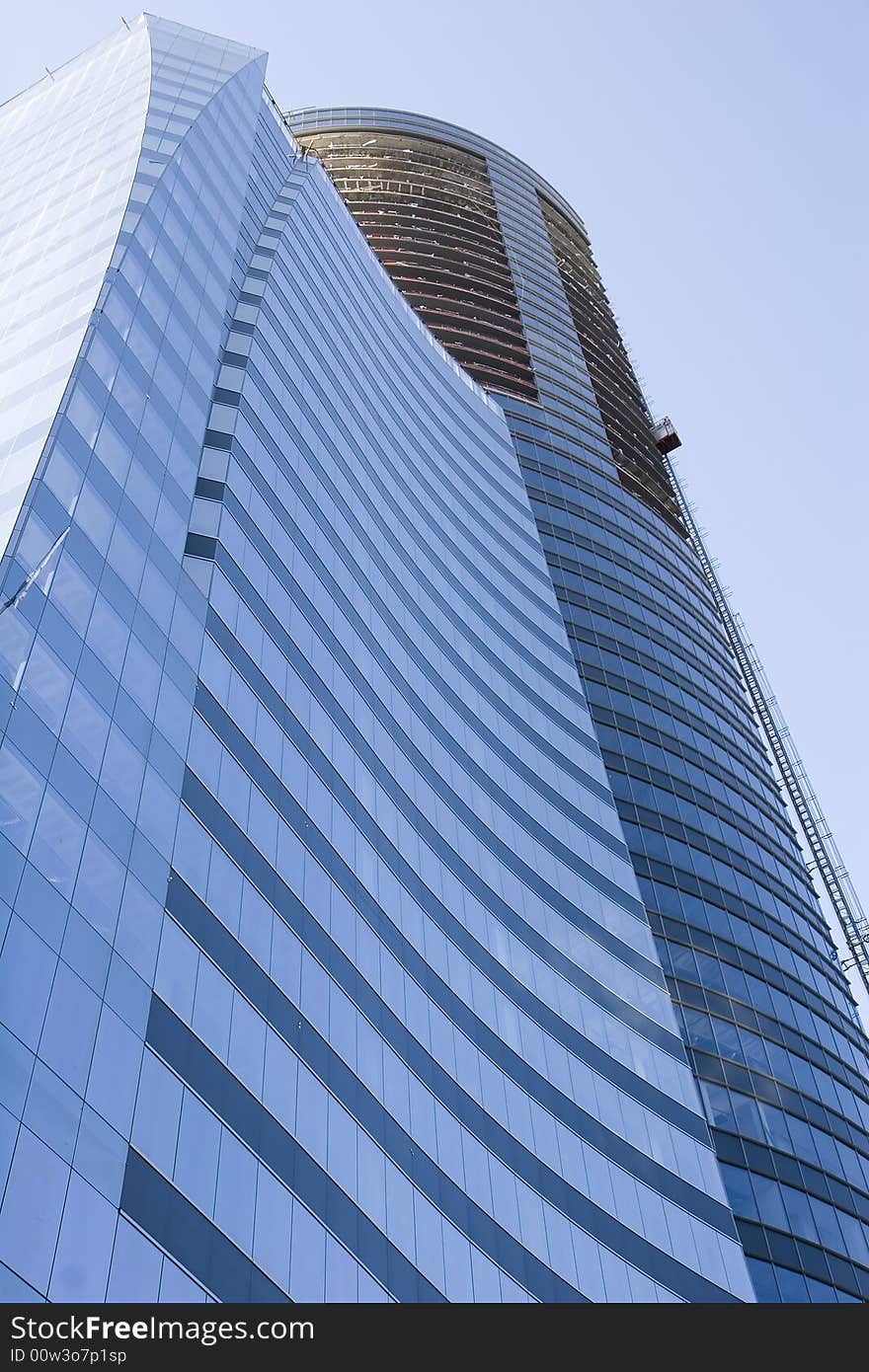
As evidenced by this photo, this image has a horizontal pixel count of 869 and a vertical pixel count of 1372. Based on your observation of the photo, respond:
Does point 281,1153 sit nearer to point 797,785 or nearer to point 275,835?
point 275,835

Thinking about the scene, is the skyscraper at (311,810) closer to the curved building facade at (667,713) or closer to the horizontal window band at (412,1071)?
the horizontal window band at (412,1071)

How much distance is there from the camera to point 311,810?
40906mm

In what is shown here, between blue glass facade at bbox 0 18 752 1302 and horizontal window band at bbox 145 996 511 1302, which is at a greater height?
blue glass facade at bbox 0 18 752 1302

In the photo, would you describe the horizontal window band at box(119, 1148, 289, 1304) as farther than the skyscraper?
No

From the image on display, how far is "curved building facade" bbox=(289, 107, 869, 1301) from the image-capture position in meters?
52.4

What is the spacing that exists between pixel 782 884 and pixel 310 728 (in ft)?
116

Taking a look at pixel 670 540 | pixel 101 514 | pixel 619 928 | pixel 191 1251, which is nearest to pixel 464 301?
pixel 670 540

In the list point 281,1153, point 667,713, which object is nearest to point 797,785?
point 667,713

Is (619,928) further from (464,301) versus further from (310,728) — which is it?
(464,301)

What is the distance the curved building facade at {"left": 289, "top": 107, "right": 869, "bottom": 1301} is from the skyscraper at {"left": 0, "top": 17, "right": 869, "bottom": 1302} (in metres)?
0.40

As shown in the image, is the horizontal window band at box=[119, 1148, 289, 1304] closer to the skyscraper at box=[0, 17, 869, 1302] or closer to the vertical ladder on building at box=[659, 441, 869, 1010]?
the skyscraper at box=[0, 17, 869, 1302]

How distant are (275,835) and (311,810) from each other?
308cm

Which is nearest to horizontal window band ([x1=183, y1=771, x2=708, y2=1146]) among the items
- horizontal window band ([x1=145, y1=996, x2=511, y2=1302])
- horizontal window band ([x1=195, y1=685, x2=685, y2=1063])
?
horizontal window band ([x1=195, y1=685, x2=685, y2=1063])

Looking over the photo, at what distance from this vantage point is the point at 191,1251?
86.7ft
